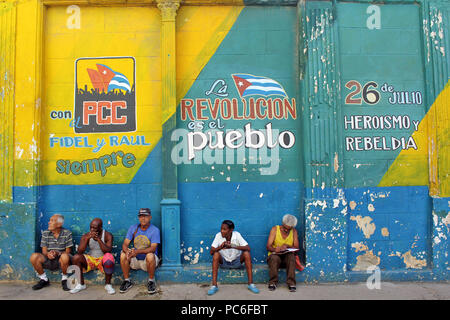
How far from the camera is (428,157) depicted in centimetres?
546

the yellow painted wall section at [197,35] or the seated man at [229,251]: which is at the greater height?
the yellow painted wall section at [197,35]

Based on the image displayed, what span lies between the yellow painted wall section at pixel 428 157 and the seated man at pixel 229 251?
8.08 ft

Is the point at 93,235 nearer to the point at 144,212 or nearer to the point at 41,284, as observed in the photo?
the point at 144,212

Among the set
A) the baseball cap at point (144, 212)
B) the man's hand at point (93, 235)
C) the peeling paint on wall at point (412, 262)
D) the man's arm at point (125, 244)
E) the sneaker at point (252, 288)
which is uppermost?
the baseball cap at point (144, 212)

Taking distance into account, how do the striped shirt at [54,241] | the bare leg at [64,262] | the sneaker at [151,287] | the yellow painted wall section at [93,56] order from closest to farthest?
1. the sneaker at [151,287]
2. the bare leg at [64,262]
3. the striped shirt at [54,241]
4. the yellow painted wall section at [93,56]

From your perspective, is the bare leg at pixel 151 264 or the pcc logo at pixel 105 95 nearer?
the bare leg at pixel 151 264

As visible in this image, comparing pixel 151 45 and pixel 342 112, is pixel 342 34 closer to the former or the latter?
pixel 342 112

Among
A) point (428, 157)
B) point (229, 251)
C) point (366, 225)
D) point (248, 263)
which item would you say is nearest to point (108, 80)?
point (229, 251)

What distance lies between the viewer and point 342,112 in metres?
5.45

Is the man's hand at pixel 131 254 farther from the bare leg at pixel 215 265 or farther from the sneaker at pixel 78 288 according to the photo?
the bare leg at pixel 215 265

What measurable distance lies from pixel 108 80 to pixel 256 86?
246 cm

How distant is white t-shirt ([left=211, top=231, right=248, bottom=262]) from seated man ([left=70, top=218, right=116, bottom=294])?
5.10 ft

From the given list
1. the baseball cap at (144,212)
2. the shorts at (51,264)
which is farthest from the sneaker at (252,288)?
the shorts at (51,264)

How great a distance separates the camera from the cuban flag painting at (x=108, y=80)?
5.55 meters
